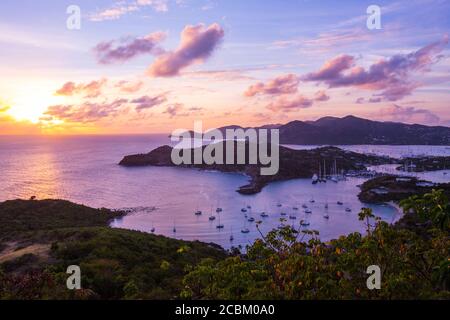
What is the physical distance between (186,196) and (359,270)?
189 ft

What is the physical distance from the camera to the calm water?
43.9m

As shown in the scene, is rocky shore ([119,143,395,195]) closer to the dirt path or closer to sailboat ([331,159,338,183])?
sailboat ([331,159,338,183])

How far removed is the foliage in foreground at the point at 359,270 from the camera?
5.66 m

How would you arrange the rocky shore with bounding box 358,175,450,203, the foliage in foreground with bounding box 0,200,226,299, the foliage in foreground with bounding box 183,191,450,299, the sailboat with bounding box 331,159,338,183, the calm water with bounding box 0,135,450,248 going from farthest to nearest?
the sailboat with bounding box 331,159,338,183
the rocky shore with bounding box 358,175,450,203
the calm water with bounding box 0,135,450,248
the foliage in foreground with bounding box 0,200,226,299
the foliage in foreground with bounding box 183,191,450,299

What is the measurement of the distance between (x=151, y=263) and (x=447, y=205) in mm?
13952

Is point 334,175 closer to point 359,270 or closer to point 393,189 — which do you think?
point 393,189

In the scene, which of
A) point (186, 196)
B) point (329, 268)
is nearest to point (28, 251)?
point (329, 268)

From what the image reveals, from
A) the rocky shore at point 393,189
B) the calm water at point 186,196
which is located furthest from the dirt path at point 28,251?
the rocky shore at point 393,189

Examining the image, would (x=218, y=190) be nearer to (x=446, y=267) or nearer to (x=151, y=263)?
(x=151, y=263)

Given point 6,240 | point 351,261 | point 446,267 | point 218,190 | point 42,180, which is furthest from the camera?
point 42,180

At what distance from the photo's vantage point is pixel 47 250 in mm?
17516

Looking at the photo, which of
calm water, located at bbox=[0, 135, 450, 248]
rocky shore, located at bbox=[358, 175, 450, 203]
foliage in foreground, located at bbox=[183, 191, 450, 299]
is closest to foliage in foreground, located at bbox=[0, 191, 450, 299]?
Answer: foliage in foreground, located at bbox=[183, 191, 450, 299]

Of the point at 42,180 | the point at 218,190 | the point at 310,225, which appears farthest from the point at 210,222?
the point at 42,180

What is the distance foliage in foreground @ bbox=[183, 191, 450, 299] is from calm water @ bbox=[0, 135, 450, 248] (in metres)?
30.8
